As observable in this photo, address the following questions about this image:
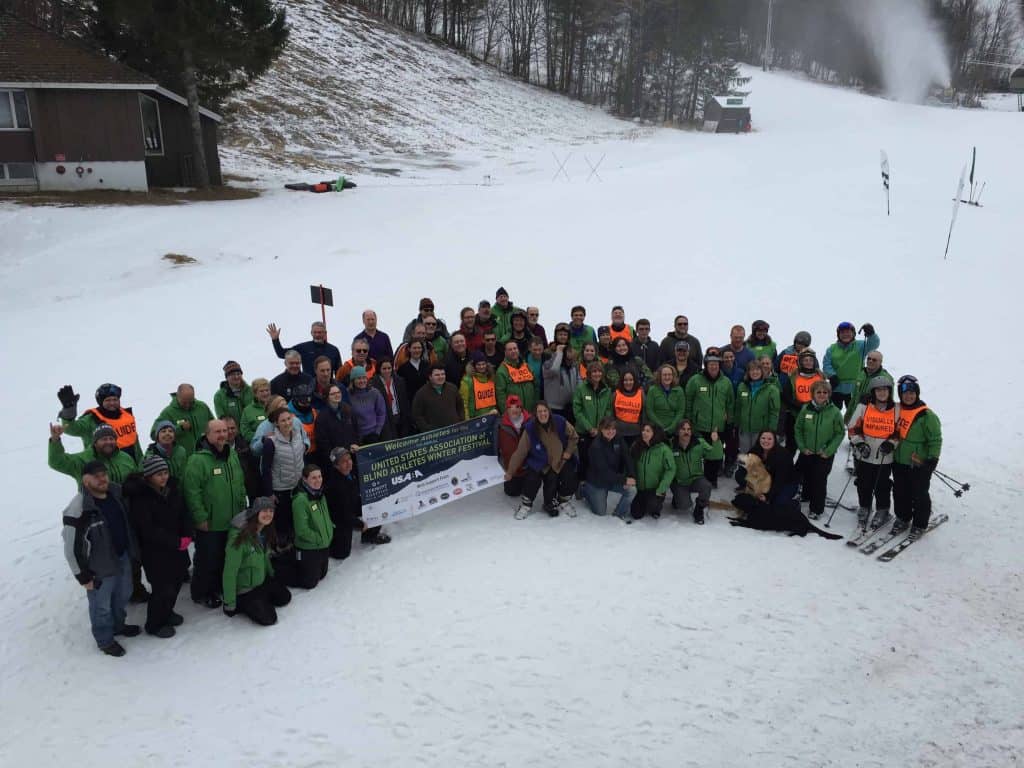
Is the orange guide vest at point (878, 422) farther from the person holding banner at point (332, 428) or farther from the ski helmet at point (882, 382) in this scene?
the person holding banner at point (332, 428)

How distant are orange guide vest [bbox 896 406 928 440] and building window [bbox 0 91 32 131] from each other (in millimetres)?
24708

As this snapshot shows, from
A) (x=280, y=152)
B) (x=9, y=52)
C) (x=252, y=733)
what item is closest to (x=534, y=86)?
(x=280, y=152)

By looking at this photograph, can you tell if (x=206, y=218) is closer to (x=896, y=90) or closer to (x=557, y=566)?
(x=557, y=566)

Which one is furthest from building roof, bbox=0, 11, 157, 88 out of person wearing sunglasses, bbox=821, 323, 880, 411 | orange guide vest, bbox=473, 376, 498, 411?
person wearing sunglasses, bbox=821, 323, 880, 411

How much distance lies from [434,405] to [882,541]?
5234 millimetres

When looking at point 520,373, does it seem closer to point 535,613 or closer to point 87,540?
point 535,613

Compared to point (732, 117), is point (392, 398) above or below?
below

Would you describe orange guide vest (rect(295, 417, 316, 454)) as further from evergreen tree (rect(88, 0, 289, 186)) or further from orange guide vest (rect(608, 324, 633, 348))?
evergreen tree (rect(88, 0, 289, 186))

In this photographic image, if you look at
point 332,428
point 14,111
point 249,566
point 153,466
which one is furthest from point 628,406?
point 14,111

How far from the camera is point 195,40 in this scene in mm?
22547

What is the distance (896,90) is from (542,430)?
3200 inches

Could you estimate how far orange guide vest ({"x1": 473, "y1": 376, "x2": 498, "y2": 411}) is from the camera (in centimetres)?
900

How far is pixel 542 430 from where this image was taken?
8.70 metres

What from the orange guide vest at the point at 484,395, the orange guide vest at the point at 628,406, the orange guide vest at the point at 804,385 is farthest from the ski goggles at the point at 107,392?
the orange guide vest at the point at 804,385
